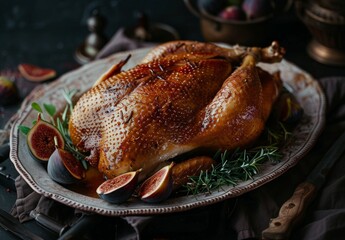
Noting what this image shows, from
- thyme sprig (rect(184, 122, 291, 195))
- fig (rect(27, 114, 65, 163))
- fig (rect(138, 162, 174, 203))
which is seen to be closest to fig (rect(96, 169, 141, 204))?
fig (rect(138, 162, 174, 203))

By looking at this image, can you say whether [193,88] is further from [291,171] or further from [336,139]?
[336,139]

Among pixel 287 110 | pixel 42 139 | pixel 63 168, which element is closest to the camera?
pixel 63 168

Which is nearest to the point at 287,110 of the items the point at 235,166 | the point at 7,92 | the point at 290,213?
the point at 235,166

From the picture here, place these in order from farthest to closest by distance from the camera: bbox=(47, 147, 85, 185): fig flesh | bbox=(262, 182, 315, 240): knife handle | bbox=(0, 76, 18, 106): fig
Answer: bbox=(0, 76, 18, 106): fig
bbox=(47, 147, 85, 185): fig flesh
bbox=(262, 182, 315, 240): knife handle

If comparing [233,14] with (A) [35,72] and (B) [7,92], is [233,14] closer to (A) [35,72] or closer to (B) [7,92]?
(A) [35,72]

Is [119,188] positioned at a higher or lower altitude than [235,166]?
higher

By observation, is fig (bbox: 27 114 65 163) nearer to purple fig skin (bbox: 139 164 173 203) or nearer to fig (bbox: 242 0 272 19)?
purple fig skin (bbox: 139 164 173 203)
